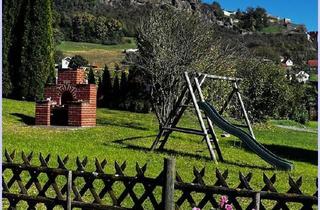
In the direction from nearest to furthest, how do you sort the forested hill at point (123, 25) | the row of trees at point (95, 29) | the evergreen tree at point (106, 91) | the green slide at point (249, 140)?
the green slide at point (249, 140), the evergreen tree at point (106, 91), the forested hill at point (123, 25), the row of trees at point (95, 29)

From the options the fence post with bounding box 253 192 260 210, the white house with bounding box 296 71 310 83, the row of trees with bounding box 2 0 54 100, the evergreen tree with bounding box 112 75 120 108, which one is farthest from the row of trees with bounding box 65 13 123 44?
the fence post with bounding box 253 192 260 210

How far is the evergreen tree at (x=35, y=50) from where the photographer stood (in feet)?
64.6

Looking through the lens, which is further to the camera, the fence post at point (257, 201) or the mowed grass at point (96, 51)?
the mowed grass at point (96, 51)

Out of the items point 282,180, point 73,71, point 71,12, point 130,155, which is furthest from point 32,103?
point 71,12

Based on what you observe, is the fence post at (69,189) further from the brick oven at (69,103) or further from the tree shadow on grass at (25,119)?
the tree shadow on grass at (25,119)

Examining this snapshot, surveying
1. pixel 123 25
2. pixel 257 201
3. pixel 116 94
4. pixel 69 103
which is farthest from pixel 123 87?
pixel 123 25

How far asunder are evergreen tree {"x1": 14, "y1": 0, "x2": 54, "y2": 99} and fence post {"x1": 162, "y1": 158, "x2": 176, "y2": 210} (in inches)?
658

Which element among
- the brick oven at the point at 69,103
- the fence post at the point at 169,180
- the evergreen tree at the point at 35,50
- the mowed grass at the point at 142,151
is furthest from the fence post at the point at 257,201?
the evergreen tree at the point at 35,50

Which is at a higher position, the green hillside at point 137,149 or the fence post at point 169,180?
the fence post at point 169,180

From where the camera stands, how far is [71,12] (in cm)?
5338

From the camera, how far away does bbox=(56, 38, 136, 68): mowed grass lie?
52.0 meters

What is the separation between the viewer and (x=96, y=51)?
5853 cm

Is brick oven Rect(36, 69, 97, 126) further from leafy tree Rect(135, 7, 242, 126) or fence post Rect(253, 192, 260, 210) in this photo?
fence post Rect(253, 192, 260, 210)

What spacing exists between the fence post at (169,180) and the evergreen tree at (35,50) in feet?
54.8
